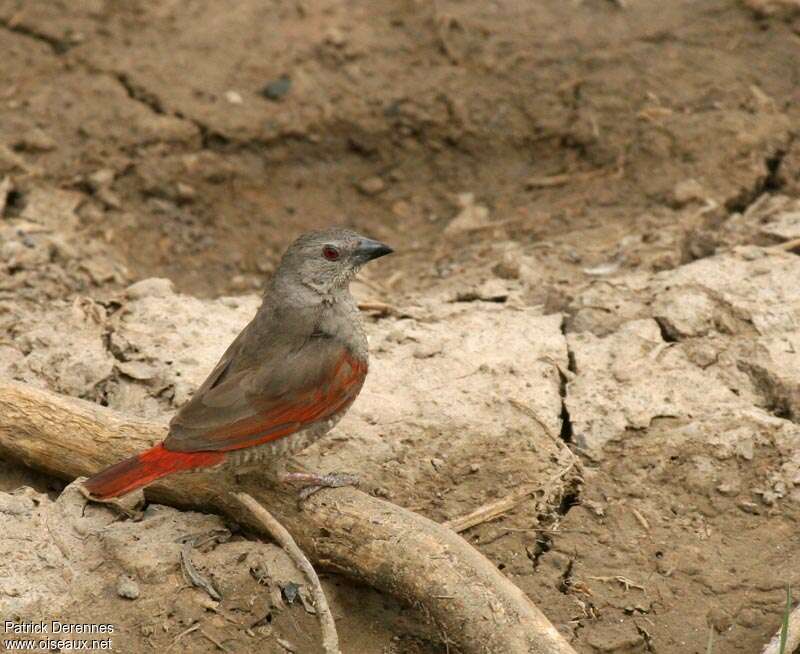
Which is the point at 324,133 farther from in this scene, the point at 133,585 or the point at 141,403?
the point at 133,585

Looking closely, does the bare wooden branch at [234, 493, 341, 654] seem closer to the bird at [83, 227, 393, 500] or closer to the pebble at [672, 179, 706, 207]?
the bird at [83, 227, 393, 500]

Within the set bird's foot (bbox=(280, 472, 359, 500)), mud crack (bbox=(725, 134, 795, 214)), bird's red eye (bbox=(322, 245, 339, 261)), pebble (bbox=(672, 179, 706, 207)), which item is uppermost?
mud crack (bbox=(725, 134, 795, 214))

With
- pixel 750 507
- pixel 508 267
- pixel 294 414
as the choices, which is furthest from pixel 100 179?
pixel 750 507

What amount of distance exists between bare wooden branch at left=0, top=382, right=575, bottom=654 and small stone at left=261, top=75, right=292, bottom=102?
3.13 meters

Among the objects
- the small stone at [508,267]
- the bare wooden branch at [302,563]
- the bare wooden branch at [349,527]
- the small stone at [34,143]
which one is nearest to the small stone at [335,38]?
the small stone at [34,143]

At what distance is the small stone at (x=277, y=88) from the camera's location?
6816mm

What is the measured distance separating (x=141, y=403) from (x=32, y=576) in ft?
3.34

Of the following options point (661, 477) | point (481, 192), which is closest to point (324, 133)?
point (481, 192)

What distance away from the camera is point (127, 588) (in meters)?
3.70

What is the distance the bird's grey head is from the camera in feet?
14.1

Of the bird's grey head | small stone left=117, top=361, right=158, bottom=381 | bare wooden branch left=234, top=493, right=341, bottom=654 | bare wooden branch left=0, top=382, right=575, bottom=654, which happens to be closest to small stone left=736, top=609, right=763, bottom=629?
bare wooden branch left=0, top=382, right=575, bottom=654

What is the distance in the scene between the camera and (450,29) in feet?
23.1

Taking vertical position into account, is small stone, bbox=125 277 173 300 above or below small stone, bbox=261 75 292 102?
below

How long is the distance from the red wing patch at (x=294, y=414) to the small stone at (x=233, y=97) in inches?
123
